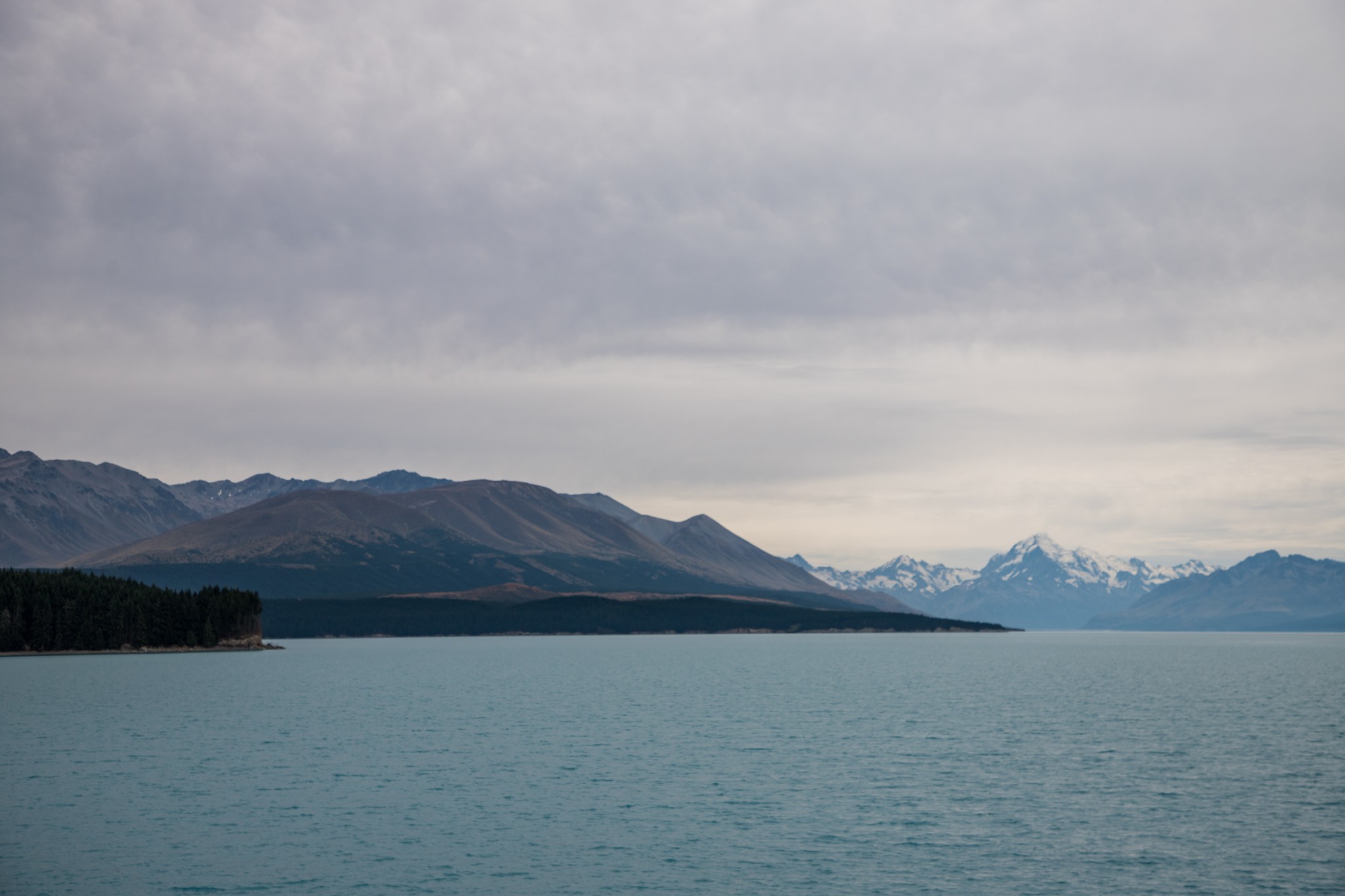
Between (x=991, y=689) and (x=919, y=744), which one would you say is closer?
(x=919, y=744)

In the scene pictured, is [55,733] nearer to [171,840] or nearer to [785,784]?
[171,840]

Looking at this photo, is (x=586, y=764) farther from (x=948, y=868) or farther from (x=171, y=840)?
(x=948, y=868)

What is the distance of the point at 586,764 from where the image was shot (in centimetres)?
8062

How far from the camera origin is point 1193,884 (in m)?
46.4

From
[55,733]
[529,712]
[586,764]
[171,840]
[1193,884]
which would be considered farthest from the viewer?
[529,712]

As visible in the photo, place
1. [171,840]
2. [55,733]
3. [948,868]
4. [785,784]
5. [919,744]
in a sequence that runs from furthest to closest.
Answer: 1. [55,733]
2. [919,744]
3. [785,784]
4. [171,840]
5. [948,868]

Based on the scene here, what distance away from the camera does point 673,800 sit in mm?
66312

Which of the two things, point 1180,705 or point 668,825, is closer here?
point 668,825

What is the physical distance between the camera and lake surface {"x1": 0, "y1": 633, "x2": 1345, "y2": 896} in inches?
1919

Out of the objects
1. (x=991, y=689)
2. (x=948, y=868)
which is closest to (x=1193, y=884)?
(x=948, y=868)

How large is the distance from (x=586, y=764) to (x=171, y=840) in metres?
31.2

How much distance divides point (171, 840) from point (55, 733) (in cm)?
5301

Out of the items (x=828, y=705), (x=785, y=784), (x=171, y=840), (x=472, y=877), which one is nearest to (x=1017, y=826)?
(x=785, y=784)

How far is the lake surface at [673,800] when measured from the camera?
48750mm
